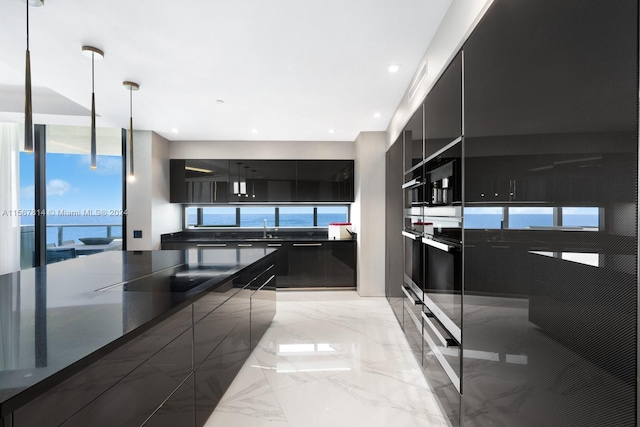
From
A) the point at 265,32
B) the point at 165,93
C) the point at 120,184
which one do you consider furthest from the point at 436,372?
the point at 120,184

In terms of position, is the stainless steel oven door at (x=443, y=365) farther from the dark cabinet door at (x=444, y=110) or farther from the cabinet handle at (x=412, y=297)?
the dark cabinet door at (x=444, y=110)

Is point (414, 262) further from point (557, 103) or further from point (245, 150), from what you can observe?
point (245, 150)

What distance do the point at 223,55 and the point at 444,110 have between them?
168 centimetres

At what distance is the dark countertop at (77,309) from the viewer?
763mm

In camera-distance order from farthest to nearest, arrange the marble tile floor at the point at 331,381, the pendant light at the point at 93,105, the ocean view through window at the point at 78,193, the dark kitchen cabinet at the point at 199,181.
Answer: the dark kitchen cabinet at the point at 199,181 → the ocean view through window at the point at 78,193 → the pendant light at the point at 93,105 → the marble tile floor at the point at 331,381

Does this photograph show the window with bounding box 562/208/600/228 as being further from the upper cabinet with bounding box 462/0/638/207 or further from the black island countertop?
the black island countertop

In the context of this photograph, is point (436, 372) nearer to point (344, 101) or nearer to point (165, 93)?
point (344, 101)

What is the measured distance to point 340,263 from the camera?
4.99 metres

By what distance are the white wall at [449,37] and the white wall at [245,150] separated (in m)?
2.72

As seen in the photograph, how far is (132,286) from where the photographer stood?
160cm

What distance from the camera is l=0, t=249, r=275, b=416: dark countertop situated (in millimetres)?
763

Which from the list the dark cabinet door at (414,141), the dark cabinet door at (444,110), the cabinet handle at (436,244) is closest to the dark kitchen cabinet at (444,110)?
the dark cabinet door at (444,110)

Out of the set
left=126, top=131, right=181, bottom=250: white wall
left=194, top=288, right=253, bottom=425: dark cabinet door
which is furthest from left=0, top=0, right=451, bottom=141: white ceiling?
left=194, top=288, right=253, bottom=425: dark cabinet door

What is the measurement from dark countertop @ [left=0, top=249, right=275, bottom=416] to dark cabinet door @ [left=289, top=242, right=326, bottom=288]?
104 inches
